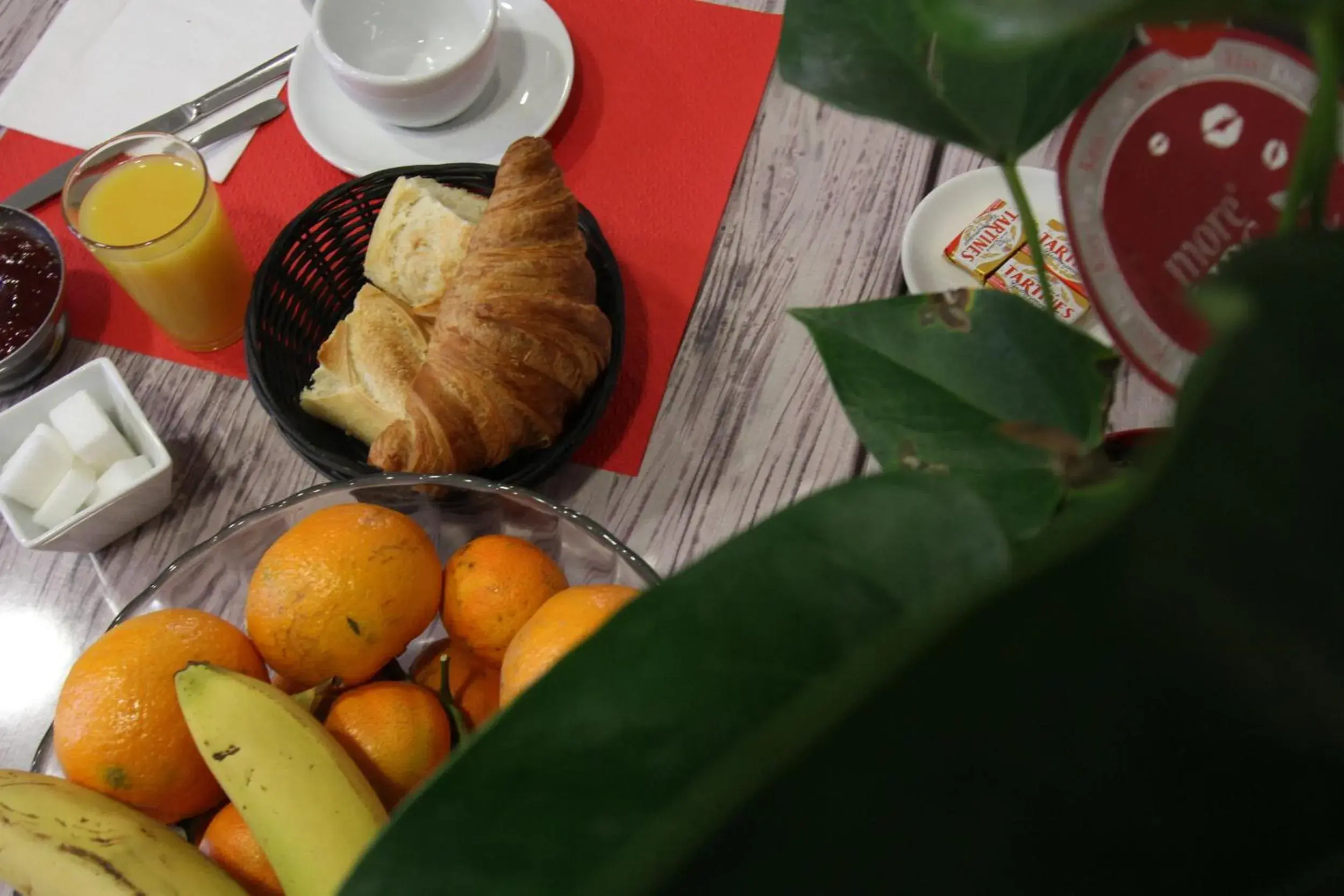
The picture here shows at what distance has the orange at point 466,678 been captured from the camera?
644 millimetres

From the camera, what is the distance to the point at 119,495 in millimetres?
761

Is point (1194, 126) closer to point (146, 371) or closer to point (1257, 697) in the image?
point (1257, 697)

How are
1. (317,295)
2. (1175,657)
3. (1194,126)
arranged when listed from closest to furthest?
(1175,657), (1194,126), (317,295)

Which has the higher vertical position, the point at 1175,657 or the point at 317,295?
the point at 1175,657

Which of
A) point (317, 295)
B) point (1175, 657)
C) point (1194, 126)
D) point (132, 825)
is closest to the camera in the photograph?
point (1175, 657)

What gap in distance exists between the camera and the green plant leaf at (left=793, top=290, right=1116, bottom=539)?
0.99 ft

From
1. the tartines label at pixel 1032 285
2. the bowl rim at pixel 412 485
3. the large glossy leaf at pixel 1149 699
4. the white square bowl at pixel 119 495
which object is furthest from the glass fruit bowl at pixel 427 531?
the large glossy leaf at pixel 1149 699

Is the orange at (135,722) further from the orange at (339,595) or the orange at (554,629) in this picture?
the orange at (554,629)

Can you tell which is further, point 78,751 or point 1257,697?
point 78,751

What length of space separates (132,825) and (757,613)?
0.49m

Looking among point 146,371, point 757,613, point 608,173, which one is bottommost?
point 146,371

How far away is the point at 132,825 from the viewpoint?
0.52m

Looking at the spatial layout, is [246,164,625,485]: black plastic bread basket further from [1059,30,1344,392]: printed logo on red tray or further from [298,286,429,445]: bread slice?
[1059,30,1344,392]: printed logo on red tray

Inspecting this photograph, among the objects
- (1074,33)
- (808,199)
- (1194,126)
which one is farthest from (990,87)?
(808,199)
